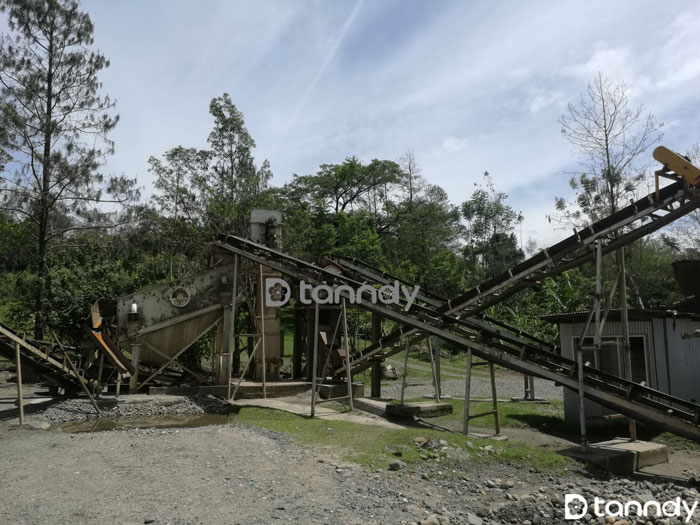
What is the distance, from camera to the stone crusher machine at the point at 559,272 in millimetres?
9805

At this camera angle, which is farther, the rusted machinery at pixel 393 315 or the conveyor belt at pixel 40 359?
the conveyor belt at pixel 40 359

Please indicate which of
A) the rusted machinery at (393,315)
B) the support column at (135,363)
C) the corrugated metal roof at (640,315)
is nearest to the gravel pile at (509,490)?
the rusted machinery at (393,315)

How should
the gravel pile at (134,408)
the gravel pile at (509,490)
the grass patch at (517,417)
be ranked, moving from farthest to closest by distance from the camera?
1. the grass patch at (517,417)
2. the gravel pile at (134,408)
3. the gravel pile at (509,490)

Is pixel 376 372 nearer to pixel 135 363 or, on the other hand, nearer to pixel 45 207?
pixel 135 363

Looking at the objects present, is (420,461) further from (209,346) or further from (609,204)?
(609,204)

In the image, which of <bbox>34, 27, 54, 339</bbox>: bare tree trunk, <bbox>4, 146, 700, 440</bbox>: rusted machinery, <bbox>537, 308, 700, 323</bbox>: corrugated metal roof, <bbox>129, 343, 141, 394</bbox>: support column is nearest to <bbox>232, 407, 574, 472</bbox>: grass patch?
<bbox>4, 146, 700, 440</bbox>: rusted machinery

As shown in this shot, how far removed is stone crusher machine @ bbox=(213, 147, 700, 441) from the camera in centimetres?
980

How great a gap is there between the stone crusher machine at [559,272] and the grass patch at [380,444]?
1793mm

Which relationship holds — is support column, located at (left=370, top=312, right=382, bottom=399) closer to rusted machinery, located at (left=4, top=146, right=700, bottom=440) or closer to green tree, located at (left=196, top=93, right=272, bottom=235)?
rusted machinery, located at (left=4, top=146, right=700, bottom=440)

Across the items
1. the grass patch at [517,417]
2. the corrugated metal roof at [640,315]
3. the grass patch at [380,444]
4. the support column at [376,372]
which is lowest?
the grass patch at [517,417]

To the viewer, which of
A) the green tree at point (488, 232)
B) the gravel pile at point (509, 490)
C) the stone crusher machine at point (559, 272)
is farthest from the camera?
the green tree at point (488, 232)

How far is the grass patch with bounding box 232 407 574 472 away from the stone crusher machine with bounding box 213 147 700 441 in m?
1.79

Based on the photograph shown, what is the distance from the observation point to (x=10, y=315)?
922 inches

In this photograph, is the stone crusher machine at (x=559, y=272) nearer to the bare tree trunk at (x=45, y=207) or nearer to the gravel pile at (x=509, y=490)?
the gravel pile at (x=509, y=490)
